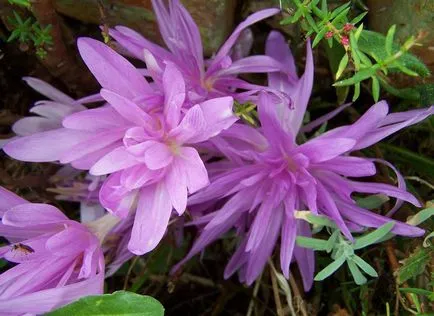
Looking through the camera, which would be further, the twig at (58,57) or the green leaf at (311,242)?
the twig at (58,57)

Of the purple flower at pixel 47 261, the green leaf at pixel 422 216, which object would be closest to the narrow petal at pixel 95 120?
the purple flower at pixel 47 261

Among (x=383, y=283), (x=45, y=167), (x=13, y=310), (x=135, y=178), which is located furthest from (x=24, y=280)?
(x=383, y=283)

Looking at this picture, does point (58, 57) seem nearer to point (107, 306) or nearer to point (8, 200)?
point (8, 200)

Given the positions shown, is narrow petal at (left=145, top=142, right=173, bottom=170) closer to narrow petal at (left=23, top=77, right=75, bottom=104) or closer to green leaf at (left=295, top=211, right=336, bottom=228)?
green leaf at (left=295, top=211, right=336, bottom=228)

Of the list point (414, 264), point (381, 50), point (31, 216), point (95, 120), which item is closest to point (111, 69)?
point (95, 120)

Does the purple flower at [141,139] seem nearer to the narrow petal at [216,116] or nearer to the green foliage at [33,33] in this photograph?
the narrow petal at [216,116]

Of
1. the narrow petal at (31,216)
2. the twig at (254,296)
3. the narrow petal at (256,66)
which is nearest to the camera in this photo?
the narrow petal at (31,216)
